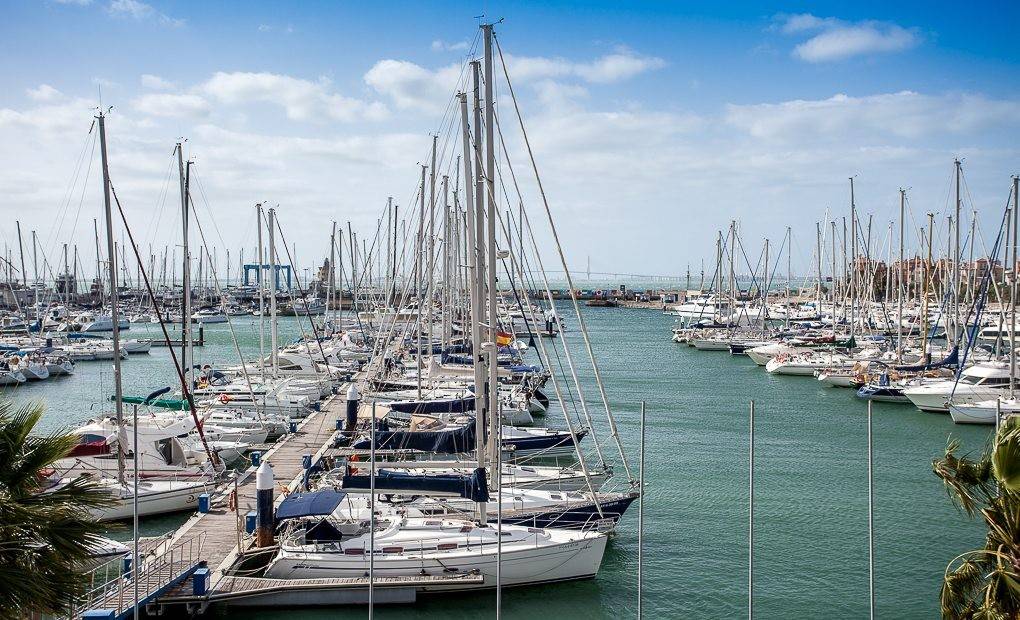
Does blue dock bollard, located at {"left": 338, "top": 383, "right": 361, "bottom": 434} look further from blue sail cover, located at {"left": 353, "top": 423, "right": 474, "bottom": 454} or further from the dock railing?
the dock railing

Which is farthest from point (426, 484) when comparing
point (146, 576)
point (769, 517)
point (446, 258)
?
point (446, 258)

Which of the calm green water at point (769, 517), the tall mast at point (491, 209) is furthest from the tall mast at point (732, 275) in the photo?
the tall mast at point (491, 209)

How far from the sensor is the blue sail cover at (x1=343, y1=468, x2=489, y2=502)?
2398cm

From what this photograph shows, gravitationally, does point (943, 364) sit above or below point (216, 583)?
above

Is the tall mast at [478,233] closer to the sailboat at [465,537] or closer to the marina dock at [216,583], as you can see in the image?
the sailboat at [465,537]

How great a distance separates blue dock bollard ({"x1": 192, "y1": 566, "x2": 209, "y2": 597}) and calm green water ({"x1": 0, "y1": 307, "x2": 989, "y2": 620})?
190 cm

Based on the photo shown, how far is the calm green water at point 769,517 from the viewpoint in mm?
22875

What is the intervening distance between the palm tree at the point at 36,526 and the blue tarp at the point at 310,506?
12.0 m

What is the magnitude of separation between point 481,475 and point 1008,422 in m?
14.9

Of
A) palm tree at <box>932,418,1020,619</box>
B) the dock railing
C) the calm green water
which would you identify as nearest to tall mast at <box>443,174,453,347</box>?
the calm green water

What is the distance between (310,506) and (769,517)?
16167 millimetres

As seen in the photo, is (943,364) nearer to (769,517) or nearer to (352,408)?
(769,517)

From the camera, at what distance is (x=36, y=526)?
9.91m

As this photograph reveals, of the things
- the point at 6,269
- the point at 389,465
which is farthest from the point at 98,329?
the point at 389,465
